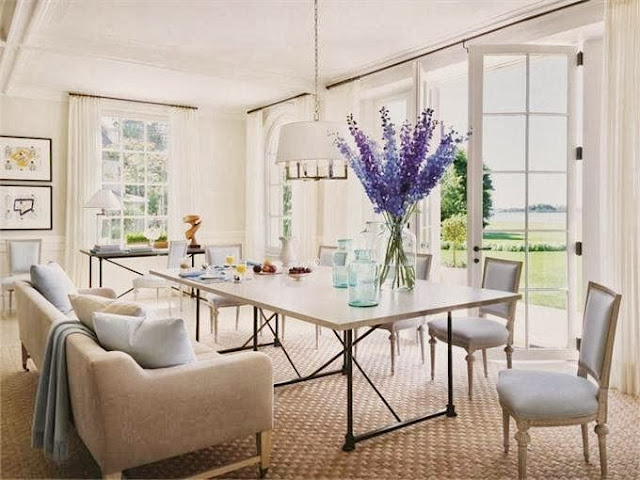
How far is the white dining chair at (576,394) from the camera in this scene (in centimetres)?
226

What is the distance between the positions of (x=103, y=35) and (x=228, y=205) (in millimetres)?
3576

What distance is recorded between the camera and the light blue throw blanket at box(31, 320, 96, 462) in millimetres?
2313

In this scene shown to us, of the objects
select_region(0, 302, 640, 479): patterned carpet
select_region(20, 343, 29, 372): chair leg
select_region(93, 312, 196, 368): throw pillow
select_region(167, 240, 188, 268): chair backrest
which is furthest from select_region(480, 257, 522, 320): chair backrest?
select_region(167, 240, 188, 268): chair backrest

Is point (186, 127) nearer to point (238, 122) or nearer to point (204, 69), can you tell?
point (238, 122)

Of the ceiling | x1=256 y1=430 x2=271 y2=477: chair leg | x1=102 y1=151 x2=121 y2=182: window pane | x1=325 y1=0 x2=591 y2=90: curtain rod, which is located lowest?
x1=256 y1=430 x2=271 y2=477: chair leg

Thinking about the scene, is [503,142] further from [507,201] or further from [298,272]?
[298,272]

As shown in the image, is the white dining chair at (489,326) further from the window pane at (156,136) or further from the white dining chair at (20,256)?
the window pane at (156,136)

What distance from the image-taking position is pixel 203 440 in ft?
7.46

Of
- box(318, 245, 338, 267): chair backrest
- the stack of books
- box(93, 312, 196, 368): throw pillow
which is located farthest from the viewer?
the stack of books

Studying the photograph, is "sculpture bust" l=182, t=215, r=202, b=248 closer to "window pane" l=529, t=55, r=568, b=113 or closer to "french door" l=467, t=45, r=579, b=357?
"french door" l=467, t=45, r=579, b=357

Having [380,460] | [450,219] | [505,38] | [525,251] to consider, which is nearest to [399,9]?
[505,38]

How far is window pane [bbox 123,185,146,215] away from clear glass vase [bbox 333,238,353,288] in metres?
4.47

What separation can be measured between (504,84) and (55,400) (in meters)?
3.76

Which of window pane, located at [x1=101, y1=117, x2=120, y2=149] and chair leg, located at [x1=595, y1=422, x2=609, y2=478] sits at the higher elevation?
window pane, located at [x1=101, y1=117, x2=120, y2=149]
